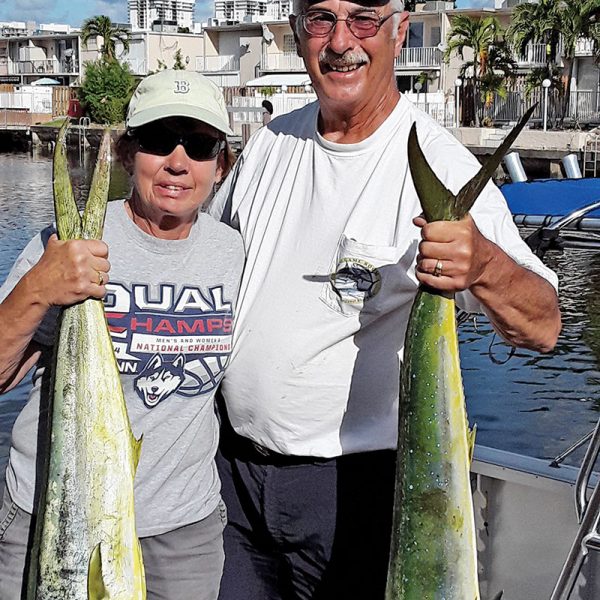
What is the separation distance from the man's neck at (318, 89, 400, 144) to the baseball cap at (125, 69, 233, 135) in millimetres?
294

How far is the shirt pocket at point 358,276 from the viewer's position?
96.3 inches

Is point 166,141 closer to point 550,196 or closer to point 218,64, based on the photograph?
point 550,196

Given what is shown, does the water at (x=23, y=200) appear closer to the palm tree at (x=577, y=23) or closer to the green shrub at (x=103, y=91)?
the green shrub at (x=103, y=91)

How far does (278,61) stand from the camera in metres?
48.3

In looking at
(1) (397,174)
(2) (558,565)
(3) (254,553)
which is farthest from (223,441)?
(2) (558,565)

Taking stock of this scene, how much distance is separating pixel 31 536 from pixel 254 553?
74cm

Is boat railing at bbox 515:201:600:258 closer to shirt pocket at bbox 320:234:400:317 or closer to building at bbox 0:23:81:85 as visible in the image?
shirt pocket at bbox 320:234:400:317

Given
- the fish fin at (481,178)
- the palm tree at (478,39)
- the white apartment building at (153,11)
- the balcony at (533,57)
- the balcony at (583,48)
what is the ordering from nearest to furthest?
the fish fin at (481,178) → the palm tree at (478,39) → the balcony at (583,48) → the balcony at (533,57) → the white apartment building at (153,11)

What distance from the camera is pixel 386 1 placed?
2523 millimetres

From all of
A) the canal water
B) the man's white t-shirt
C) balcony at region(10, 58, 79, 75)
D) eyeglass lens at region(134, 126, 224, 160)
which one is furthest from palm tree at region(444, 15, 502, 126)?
balcony at region(10, 58, 79, 75)

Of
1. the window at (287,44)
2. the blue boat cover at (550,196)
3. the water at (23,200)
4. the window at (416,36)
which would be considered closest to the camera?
the blue boat cover at (550,196)

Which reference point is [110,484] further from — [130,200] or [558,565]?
[558,565]

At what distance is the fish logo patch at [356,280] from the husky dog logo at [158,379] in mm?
467

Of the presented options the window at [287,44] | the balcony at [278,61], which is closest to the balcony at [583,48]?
the balcony at [278,61]
